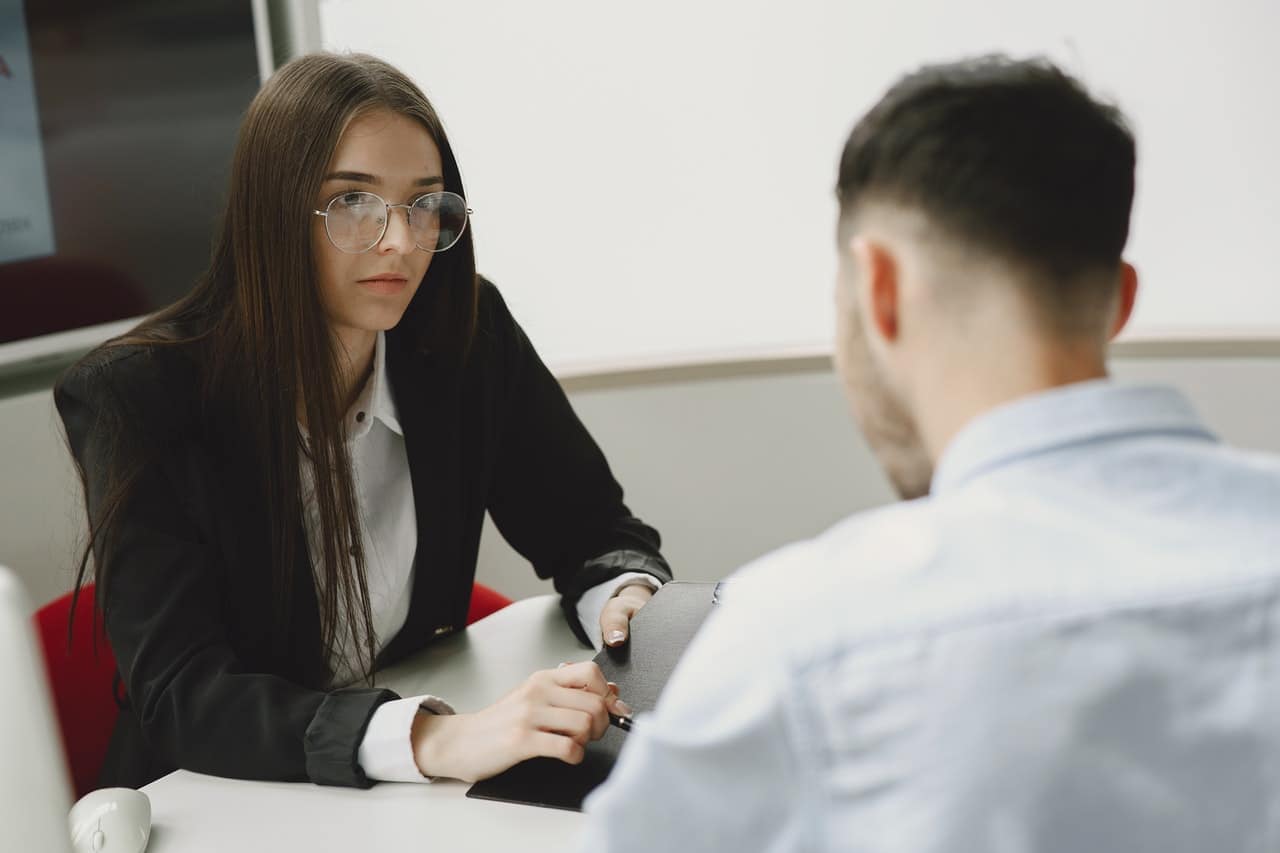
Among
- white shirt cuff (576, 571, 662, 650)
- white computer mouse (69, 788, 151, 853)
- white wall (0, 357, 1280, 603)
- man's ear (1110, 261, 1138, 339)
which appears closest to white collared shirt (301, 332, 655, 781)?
white shirt cuff (576, 571, 662, 650)

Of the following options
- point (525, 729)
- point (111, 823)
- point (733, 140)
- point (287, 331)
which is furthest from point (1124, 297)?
point (733, 140)

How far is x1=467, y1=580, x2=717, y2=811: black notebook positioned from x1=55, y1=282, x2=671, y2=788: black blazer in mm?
141

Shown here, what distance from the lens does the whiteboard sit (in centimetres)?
329

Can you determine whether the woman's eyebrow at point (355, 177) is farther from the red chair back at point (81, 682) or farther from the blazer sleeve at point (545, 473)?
the red chair back at point (81, 682)

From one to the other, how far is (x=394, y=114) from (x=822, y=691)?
1.25 meters

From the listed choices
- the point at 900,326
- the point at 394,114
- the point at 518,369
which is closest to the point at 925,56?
the point at 518,369

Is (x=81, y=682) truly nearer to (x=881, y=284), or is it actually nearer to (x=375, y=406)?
(x=375, y=406)

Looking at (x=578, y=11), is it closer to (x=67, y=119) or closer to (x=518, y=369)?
(x=67, y=119)

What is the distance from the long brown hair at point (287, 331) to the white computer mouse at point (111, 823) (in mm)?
472

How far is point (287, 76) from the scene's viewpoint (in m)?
1.70

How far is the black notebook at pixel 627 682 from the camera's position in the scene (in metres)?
1.29

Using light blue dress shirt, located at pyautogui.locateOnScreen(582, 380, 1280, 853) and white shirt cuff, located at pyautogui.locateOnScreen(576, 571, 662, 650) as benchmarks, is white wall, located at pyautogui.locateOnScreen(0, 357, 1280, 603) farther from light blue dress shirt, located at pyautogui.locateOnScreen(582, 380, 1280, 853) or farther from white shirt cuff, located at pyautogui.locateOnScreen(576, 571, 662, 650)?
light blue dress shirt, located at pyautogui.locateOnScreen(582, 380, 1280, 853)

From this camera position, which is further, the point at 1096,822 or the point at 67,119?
the point at 67,119

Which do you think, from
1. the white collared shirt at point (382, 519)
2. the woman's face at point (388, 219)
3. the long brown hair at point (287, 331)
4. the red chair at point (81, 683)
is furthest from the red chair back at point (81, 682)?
the woman's face at point (388, 219)
